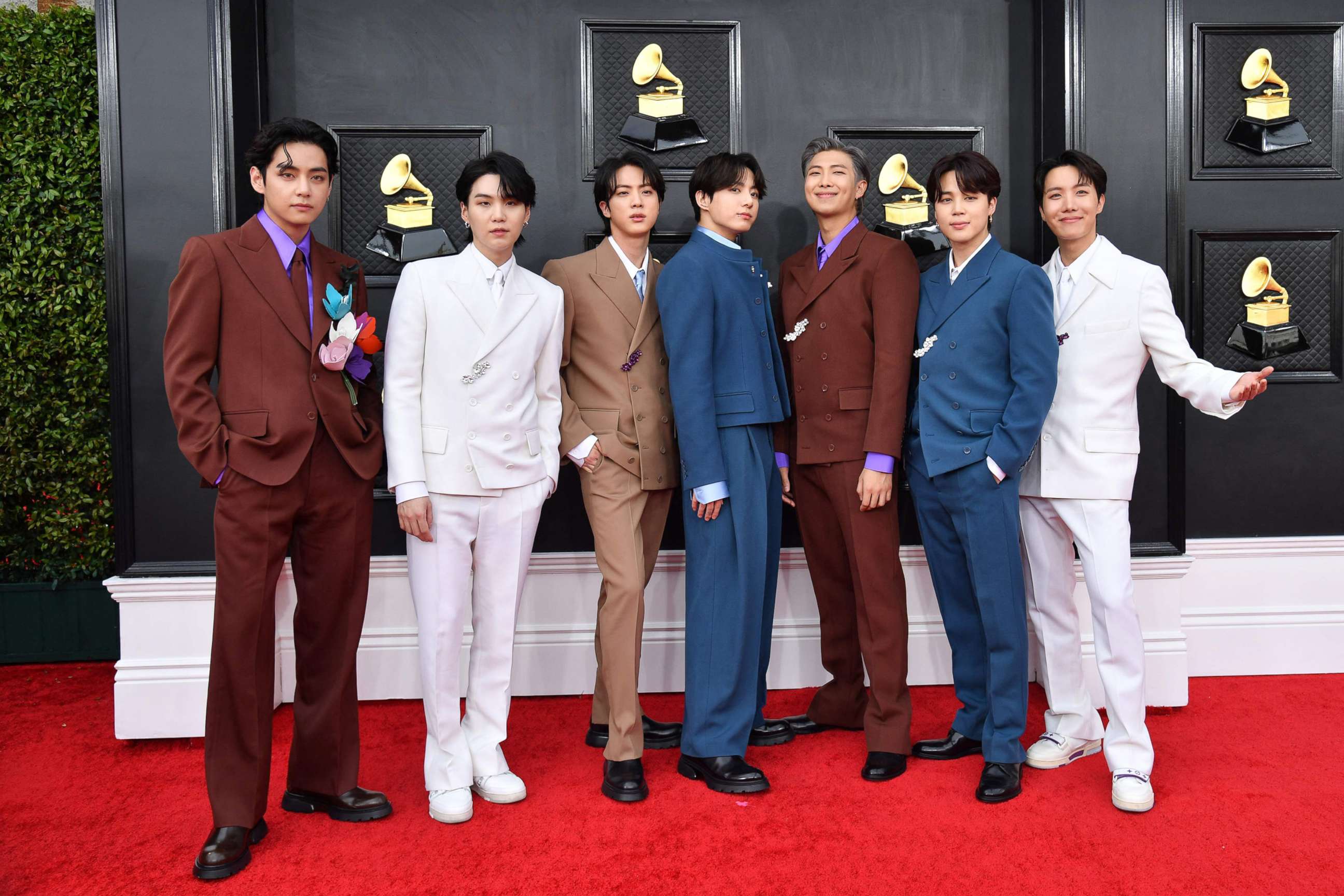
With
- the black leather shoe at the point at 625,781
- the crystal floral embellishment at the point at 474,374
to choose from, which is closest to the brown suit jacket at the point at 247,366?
the crystal floral embellishment at the point at 474,374

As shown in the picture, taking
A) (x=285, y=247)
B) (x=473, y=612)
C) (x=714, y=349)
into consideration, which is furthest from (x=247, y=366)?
(x=714, y=349)

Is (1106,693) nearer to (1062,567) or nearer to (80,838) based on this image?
(1062,567)

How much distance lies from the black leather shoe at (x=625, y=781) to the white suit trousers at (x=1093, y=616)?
4.31ft

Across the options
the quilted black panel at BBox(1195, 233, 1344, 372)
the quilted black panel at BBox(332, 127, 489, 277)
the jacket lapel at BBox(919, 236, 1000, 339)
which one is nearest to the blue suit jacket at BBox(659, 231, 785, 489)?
the jacket lapel at BBox(919, 236, 1000, 339)

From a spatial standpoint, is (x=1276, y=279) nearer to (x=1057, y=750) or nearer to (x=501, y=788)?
(x=1057, y=750)

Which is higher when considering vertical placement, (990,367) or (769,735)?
(990,367)

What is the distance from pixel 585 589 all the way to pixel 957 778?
4.91ft

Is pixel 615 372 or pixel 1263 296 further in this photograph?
pixel 1263 296

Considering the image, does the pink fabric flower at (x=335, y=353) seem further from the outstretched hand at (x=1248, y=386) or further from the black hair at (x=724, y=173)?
the outstretched hand at (x=1248, y=386)

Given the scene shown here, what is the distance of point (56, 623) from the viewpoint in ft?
12.6

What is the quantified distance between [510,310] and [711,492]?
Result: 0.77 metres

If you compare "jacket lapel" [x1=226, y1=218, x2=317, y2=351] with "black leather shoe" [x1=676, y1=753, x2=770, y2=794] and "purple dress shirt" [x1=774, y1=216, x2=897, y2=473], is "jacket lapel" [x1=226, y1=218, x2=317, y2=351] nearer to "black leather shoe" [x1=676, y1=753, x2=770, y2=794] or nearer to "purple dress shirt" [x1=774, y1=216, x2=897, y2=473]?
"purple dress shirt" [x1=774, y1=216, x2=897, y2=473]

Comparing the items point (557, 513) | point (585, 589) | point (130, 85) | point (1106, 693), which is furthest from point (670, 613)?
point (130, 85)

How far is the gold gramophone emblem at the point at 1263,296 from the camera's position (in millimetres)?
3520
